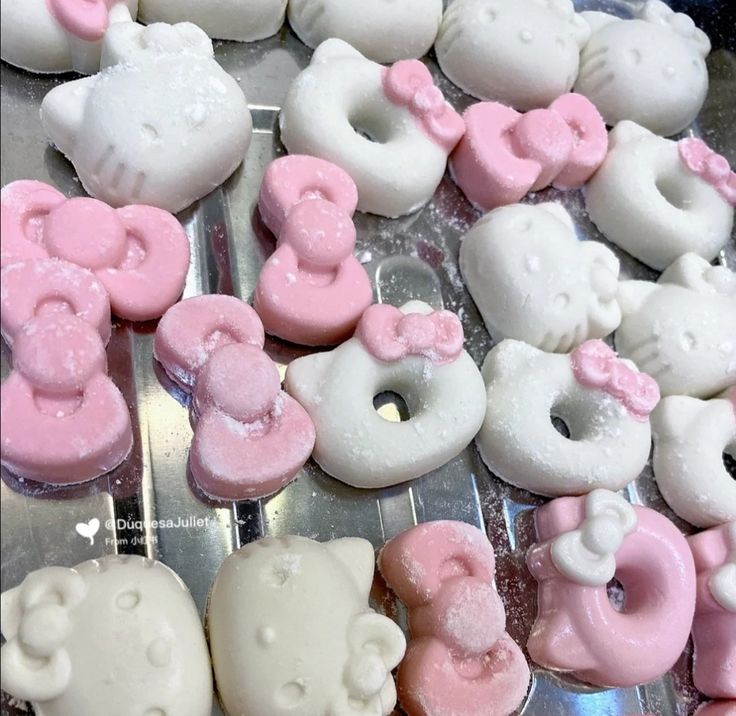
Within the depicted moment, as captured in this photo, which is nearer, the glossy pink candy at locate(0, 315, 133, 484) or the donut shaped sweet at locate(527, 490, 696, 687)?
the glossy pink candy at locate(0, 315, 133, 484)

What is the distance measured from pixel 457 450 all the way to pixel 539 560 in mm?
149

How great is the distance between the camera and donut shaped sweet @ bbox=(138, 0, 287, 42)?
1.02 metres

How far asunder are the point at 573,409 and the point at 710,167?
411mm

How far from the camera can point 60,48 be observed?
0.96 meters

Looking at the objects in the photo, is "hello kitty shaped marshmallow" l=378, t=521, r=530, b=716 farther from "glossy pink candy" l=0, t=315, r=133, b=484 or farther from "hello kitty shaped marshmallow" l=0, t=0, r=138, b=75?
"hello kitty shaped marshmallow" l=0, t=0, r=138, b=75

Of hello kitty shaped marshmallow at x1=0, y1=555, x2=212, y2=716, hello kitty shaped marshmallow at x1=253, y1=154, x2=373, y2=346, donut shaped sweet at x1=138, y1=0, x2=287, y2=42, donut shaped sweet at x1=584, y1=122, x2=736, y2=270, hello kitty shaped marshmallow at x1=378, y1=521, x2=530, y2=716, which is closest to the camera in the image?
hello kitty shaped marshmallow at x1=0, y1=555, x2=212, y2=716

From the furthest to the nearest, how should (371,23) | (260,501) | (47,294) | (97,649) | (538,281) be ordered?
(371,23), (538,281), (260,501), (47,294), (97,649)

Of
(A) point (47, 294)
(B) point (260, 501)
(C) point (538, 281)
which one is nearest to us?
(A) point (47, 294)

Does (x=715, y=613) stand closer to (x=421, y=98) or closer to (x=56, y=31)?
(x=421, y=98)

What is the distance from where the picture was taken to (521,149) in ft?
3.59

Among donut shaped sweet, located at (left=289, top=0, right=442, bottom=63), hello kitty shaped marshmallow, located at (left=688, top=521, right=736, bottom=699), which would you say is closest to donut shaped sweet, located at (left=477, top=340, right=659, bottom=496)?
hello kitty shaped marshmallow, located at (left=688, top=521, right=736, bottom=699)

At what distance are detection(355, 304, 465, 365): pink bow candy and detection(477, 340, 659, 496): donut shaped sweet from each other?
0.29 feet

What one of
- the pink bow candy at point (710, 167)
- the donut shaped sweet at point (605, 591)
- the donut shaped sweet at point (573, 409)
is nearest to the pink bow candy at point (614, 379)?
the donut shaped sweet at point (573, 409)

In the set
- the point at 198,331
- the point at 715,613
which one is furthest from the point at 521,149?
the point at 715,613
